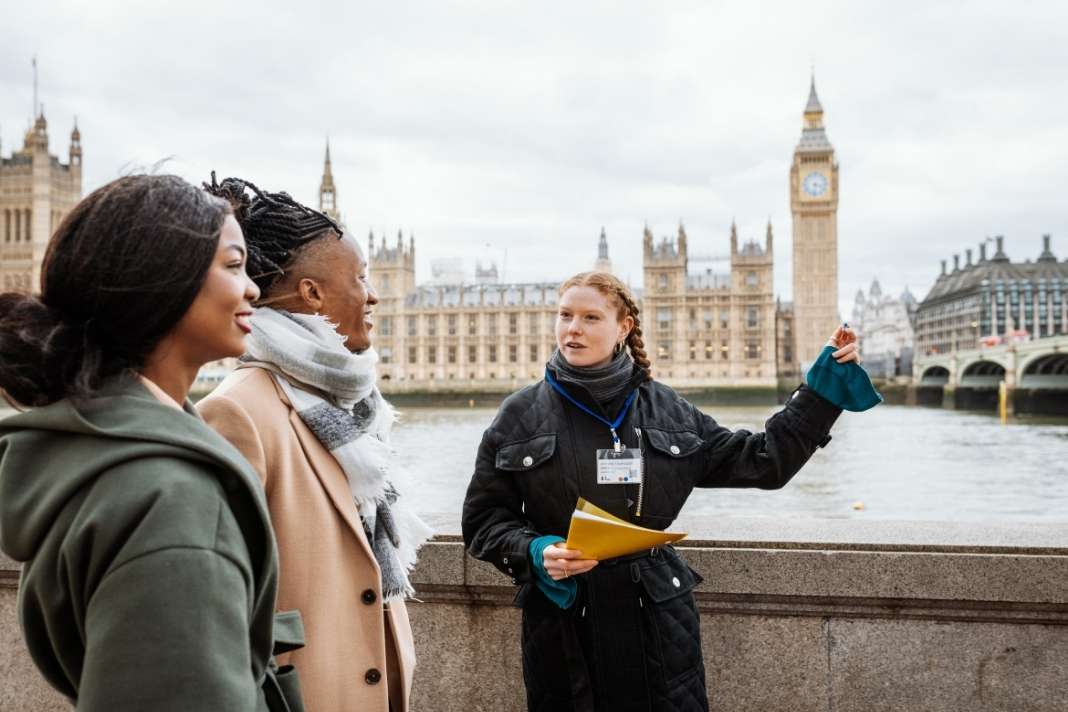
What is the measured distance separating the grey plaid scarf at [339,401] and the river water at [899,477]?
18.6ft

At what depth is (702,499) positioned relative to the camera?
43.0 feet

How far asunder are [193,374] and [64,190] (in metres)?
71.2

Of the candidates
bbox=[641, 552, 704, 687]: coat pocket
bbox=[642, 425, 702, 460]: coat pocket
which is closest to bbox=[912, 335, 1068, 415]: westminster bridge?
bbox=[642, 425, 702, 460]: coat pocket

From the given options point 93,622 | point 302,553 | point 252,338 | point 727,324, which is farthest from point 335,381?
point 727,324

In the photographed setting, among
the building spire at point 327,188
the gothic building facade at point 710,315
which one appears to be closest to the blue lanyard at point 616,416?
the gothic building facade at point 710,315

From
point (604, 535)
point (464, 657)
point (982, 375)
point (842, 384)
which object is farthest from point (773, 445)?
point (982, 375)

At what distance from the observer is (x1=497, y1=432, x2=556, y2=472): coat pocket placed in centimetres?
181

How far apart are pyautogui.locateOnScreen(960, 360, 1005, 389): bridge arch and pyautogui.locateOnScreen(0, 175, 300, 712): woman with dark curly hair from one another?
152 feet

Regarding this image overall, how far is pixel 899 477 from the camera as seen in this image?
15.3 meters

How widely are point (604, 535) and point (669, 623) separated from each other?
343 millimetres

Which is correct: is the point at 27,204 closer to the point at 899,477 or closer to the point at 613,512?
the point at 899,477

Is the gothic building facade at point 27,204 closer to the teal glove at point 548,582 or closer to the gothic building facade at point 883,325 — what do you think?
the teal glove at point 548,582

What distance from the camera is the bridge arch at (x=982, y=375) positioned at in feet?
142

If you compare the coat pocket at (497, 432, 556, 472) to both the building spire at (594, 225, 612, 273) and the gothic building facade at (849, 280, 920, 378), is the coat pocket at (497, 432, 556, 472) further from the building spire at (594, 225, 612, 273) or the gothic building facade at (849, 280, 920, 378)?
the gothic building facade at (849, 280, 920, 378)
